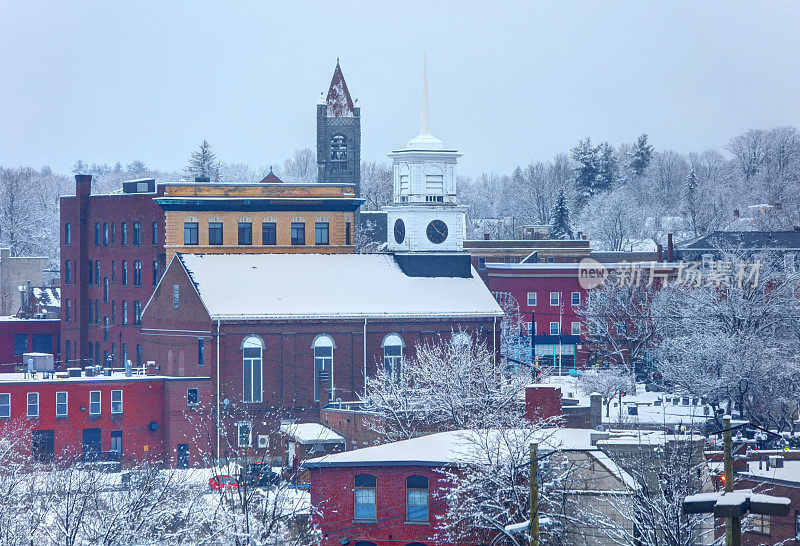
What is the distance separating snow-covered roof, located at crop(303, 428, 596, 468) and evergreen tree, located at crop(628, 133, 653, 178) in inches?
6136

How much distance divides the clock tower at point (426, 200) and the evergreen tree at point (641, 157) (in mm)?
126584

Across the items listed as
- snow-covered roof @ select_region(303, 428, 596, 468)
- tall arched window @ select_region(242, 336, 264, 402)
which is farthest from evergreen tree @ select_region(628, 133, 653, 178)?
snow-covered roof @ select_region(303, 428, 596, 468)

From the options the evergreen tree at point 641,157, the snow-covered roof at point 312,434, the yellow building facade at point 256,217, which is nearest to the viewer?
the snow-covered roof at point 312,434

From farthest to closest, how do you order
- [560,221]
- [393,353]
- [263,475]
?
[560,221] < [393,353] < [263,475]

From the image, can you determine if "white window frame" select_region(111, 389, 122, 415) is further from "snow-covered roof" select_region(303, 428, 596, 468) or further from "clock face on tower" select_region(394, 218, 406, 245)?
"snow-covered roof" select_region(303, 428, 596, 468)

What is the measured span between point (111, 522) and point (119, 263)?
170 ft

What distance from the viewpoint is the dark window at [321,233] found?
76.8 metres

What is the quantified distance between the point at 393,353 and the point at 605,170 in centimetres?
11035

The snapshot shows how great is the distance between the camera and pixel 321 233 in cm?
7694

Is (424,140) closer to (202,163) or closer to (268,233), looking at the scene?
(268,233)

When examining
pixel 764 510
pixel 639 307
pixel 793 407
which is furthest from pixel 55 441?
pixel 764 510

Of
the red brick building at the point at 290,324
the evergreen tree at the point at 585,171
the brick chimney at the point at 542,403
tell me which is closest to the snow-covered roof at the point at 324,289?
the red brick building at the point at 290,324

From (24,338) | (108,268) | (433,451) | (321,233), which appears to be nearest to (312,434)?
(433,451)

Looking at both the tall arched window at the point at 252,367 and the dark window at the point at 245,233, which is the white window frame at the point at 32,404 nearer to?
the tall arched window at the point at 252,367
